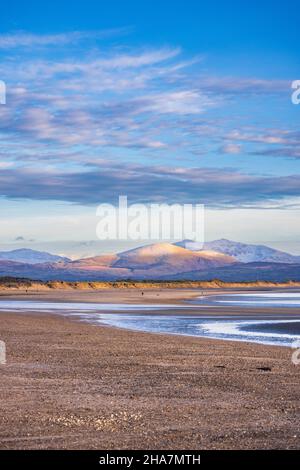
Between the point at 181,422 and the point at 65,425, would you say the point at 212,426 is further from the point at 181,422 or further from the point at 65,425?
the point at 65,425

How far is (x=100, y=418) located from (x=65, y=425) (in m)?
0.77

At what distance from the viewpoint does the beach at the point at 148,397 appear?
1107 centimetres

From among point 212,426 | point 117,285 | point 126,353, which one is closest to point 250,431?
point 212,426

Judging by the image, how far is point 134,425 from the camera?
39.3ft

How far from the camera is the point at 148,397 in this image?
580 inches

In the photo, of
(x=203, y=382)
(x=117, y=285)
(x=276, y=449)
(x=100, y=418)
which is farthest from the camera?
(x=117, y=285)

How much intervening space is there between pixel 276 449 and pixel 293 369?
9119 millimetres

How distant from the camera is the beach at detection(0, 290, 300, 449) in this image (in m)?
11.1
